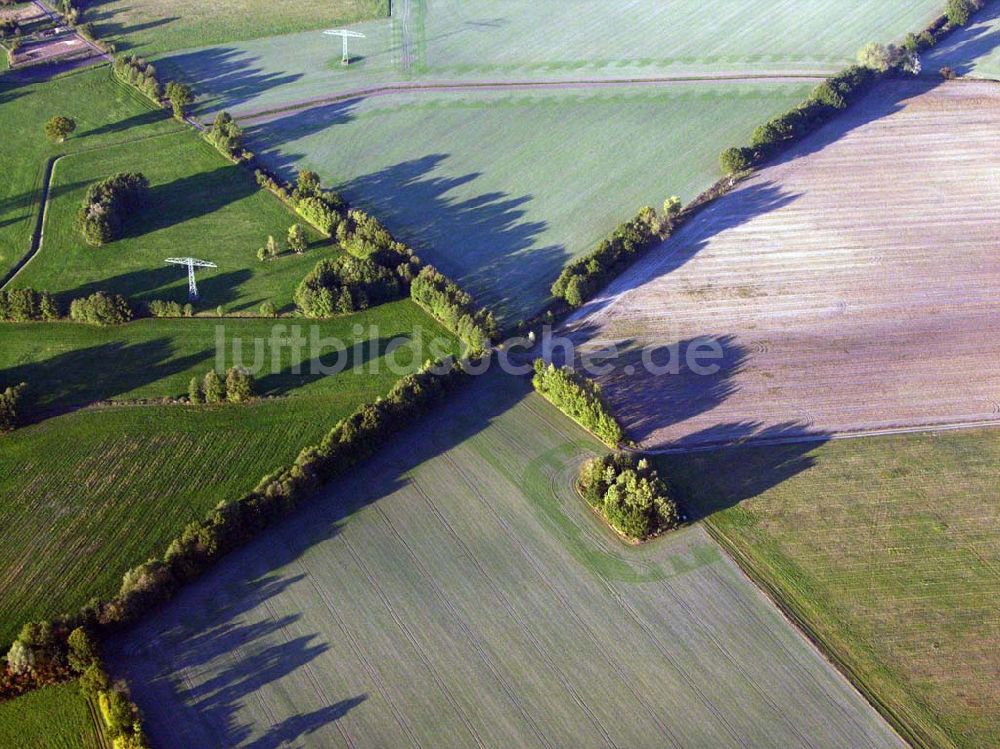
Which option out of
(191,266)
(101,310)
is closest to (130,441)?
(101,310)

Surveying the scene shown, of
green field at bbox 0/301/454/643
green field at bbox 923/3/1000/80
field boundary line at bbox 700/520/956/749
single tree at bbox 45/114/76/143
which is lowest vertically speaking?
field boundary line at bbox 700/520/956/749

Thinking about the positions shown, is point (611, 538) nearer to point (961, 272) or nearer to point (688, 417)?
point (688, 417)

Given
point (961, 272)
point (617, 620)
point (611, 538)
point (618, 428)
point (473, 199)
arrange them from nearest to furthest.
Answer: point (617, 620)
point (611, 538)
point (618, 428)
point (961, 272)
point (473, 199)

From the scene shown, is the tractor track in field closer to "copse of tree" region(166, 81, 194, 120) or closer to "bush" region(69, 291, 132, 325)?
"copse of tree" region(166, 81, 194, 120)

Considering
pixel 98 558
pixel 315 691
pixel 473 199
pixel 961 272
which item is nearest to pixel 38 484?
pixel 98 558

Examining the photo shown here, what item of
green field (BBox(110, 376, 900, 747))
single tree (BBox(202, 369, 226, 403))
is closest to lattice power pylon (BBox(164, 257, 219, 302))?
single tree (BBox(202, 369, 226, 403))

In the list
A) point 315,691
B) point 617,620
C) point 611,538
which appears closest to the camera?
point 315,691

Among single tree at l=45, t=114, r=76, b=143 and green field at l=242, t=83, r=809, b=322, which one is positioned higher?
single tree at l=45, t=114, r=76, b=143

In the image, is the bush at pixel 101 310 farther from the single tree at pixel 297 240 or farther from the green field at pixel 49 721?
the green field at pixel 49 721
